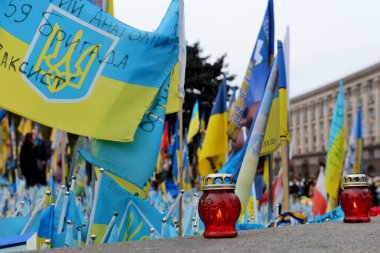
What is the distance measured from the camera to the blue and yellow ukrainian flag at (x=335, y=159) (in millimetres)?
10958

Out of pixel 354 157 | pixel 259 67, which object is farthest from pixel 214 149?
pixel 354 157

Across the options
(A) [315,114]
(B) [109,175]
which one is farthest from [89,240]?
(A) [315,114]

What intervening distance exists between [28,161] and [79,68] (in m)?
18.1

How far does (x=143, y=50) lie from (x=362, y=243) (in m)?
2.67

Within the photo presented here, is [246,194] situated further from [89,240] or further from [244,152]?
[89,240]

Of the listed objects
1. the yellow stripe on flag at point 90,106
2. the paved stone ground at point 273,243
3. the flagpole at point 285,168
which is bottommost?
the paved stone ground at point 273,243

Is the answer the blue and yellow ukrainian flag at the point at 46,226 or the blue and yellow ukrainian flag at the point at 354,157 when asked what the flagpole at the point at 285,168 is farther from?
the blue and yellow ukrainian flag at the point at 354,157

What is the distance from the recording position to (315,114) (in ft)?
265

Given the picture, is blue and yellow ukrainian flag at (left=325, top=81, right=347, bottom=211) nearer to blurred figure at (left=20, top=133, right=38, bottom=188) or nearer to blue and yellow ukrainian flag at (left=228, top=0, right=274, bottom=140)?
blue and yellow ukrainian flag at (left=228, top=0, right=274, bottom=140)

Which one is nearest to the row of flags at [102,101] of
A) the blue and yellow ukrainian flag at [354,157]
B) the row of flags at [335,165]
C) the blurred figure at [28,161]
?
the row of flags at [335,165]

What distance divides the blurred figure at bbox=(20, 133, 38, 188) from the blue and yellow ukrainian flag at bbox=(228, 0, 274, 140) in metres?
15.4

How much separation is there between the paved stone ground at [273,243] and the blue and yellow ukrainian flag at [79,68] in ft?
5.29

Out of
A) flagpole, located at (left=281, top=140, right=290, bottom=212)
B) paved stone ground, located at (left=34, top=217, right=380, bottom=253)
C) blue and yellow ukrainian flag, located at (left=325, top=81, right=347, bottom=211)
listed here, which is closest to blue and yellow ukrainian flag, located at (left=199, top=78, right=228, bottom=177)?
blue and yellow ukrainian flag, located at (left=325, top=81, right=347, bottom=211)

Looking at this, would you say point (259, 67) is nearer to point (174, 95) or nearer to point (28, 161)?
point (174, 95)
